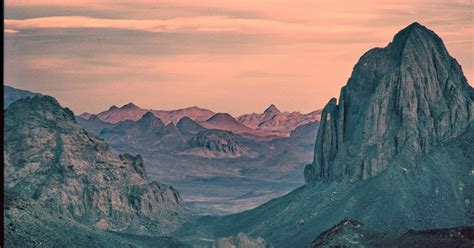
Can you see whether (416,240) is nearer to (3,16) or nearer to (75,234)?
(75,234)

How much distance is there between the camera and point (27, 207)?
157875 mm

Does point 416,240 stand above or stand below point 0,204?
below

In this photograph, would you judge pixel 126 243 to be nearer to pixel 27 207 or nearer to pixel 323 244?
pixel 27 207

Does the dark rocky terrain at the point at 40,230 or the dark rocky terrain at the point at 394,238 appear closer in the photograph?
the dark rocky terrain at the point at 394,238

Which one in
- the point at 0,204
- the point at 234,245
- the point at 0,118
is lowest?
the point at 234,245

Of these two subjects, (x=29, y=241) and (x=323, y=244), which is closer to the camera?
(x=29, y=241)

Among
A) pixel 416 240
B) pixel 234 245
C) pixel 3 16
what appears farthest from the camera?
pixel 234 245

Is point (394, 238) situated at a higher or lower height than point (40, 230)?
lower

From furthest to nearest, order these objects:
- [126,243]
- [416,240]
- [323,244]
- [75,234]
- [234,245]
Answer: [234,245], [126,243], [75,234], [323,244], [416,240]

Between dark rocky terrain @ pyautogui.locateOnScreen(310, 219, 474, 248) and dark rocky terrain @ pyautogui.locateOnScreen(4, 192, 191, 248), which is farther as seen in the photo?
dark rocky terrain @ pyautogui.locateOnScreen(4, 192, 191, 248)

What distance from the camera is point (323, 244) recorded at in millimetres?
151875

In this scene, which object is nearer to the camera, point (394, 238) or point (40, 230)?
point (394, 238)

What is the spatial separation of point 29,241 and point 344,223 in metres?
46.7

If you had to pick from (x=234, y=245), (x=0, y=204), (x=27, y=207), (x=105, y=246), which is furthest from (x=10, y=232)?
(x=0, y=204)
